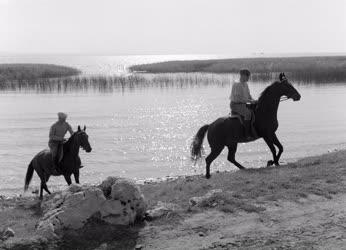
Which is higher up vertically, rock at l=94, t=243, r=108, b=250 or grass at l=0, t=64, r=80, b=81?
grass at l=0, t=64, r=80, b=81

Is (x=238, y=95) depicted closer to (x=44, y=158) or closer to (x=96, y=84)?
(x=44, y=158)

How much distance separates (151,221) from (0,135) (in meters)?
20.4

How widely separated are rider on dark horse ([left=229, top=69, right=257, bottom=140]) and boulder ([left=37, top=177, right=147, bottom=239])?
5.39 meters

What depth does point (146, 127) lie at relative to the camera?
29.3 m

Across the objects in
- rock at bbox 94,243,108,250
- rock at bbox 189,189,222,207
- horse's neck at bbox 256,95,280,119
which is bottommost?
rock at bbox 94,243,108,250

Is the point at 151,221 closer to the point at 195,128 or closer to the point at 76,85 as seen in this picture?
the point at 195,128

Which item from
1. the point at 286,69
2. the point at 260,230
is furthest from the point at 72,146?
the point at 286,69

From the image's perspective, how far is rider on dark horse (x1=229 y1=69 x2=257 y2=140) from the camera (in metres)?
13.0

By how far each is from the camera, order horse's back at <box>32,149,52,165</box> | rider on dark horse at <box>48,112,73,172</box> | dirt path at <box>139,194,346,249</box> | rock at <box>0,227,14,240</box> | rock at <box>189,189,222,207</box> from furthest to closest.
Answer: horse's back at <box>32,149,52,165</box> < rider on dark horse at <box>48,112,73,172</box> < rock at <box>189,189,222,207</box> < rock at <box>0,227,14,240</box> < dirt path at <box>139,194,346,249</box>

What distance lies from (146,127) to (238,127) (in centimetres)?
1663

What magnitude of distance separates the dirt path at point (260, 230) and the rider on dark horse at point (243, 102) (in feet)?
14.0

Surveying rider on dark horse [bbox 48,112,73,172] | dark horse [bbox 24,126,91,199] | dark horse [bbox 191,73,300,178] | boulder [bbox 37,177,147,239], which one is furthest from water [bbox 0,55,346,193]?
boulder [bbox 37,177,147,239]

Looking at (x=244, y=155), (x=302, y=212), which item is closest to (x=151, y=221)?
(x=302, y=212)

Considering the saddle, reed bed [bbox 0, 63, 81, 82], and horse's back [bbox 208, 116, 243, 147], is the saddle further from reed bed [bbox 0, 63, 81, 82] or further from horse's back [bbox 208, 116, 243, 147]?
reed bed [bbox 0, 63, 81, 82]
